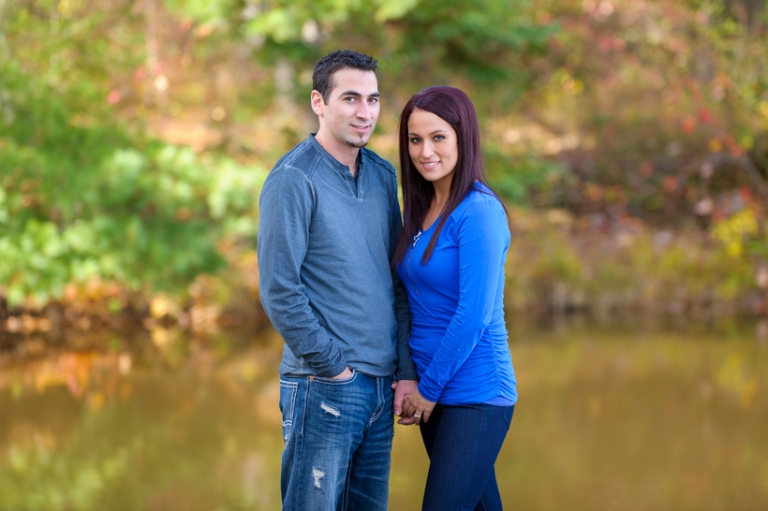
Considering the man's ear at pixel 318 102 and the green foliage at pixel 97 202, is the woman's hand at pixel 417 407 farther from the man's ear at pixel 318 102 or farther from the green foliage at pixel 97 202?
the green foliage at pixel 97 202

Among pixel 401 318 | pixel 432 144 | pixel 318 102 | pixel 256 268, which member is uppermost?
pixel 318 102

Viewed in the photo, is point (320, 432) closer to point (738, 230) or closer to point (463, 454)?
point (463, 454)

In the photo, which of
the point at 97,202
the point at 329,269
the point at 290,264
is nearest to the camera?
the point at 290,264

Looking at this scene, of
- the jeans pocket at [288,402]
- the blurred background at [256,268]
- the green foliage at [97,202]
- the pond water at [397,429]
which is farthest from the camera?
the green foliage at [97,202]

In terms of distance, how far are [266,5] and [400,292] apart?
17.7 feet

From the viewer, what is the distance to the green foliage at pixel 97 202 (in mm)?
6504

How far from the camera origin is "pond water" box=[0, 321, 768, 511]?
374cm

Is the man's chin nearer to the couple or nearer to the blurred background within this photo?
the couple

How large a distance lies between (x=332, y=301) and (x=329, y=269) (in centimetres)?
9

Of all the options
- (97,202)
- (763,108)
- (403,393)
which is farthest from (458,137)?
(763,108)

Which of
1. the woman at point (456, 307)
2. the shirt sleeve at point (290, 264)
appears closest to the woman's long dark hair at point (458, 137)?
the woman at point (456, 307)

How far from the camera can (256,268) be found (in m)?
8.05

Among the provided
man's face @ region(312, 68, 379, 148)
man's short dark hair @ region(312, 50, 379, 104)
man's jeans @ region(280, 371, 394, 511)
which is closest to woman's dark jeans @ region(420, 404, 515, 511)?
man's jeans @ region(280, 371, 394, 511)

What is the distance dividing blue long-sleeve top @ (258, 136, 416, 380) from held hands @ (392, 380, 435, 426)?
3 cm
